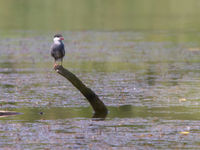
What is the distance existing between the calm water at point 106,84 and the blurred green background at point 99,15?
6.7 inches

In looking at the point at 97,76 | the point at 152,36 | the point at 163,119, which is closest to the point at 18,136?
the point at 163,119

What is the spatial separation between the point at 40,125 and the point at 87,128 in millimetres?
1142

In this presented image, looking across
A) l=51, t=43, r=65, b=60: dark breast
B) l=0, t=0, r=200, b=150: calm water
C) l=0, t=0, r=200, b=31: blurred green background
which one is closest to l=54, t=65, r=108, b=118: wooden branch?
l=0, t=0, r=200, b=150: calm water

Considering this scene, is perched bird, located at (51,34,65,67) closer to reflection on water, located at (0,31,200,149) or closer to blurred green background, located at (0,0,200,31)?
reflection on water, located at (0,31,200,149)

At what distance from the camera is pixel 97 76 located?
23.7 m

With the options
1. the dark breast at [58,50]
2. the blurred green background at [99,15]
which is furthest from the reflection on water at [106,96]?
the blurred green background at [99,15]

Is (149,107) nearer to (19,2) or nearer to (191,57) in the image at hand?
(191,57)

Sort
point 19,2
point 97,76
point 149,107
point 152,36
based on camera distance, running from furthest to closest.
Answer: point 19,2 → point 152,36 → point 97,76 → point 149,107

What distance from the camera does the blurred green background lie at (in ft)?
151

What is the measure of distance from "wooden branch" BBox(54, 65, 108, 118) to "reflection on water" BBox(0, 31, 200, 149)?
243 millimetres

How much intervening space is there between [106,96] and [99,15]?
38.7 metres

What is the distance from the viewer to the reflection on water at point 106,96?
45.1ft

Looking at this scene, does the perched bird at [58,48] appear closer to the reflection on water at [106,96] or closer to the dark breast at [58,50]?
the dark breast at [58,50]

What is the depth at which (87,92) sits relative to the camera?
16578 mm
